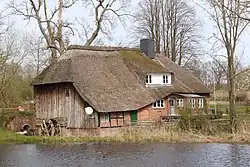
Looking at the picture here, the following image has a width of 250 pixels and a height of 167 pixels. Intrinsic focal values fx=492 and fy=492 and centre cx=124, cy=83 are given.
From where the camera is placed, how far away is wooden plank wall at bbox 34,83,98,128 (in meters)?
35.8

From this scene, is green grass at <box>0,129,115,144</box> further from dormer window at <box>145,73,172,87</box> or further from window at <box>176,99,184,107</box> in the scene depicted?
window at <box>176,99,184,107</box>

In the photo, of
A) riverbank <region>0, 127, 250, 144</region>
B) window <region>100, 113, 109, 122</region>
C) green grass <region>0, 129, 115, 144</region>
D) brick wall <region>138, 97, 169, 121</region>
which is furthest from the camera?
brick wall <region>138, 97, 169, 121</region>

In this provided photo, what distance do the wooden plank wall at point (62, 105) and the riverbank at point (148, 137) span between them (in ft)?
8.37

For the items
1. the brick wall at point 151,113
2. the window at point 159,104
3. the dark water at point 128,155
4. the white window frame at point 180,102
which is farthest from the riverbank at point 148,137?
the white window frame at point 180,102

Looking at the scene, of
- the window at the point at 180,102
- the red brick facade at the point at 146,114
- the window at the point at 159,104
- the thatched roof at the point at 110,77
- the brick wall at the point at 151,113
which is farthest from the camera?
the window at the point at 180,102

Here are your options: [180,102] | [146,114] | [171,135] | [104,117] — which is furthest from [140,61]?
[171,135]

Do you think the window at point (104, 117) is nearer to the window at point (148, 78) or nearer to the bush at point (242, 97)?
the window at point (148, 78)

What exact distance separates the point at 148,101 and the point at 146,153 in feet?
46.1

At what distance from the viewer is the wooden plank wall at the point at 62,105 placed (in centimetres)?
3575

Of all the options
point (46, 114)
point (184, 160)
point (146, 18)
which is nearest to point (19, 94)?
point (46, 114)

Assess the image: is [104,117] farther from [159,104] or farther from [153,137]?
[153,137]

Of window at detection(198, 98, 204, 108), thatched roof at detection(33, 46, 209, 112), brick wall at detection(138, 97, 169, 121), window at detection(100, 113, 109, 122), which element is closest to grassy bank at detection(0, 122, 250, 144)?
window at detection(100, 113, 109, 122)

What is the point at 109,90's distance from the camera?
36875 millimetres

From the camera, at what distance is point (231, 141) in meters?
28.0
